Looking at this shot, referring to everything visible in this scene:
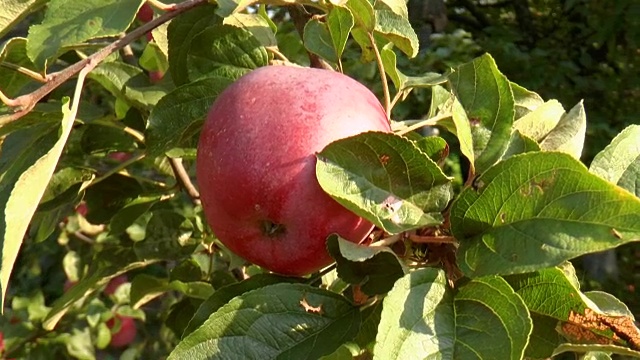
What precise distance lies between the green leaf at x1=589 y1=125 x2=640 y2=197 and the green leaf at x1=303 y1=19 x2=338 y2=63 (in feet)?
0.79

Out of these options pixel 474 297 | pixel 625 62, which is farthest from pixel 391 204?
pixel 625 62

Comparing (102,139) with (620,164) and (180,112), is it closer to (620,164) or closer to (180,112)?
(180,112)

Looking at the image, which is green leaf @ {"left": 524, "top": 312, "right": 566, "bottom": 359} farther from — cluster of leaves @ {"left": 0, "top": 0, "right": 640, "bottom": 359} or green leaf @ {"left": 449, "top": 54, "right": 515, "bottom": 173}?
green leaf @ {"left": 449, "top": 54, "right": 515, "bottom": 173}

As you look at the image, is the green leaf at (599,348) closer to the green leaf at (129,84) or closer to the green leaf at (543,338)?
the green leaf at (543,338)

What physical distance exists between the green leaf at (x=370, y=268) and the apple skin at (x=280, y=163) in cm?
2

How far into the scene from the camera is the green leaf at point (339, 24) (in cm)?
69

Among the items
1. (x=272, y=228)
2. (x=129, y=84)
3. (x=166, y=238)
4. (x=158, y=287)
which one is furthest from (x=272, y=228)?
(x=158, y=287)

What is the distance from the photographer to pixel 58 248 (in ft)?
7.41

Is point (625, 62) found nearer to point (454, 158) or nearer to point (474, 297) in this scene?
point (454, 158)

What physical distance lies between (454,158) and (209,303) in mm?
1760

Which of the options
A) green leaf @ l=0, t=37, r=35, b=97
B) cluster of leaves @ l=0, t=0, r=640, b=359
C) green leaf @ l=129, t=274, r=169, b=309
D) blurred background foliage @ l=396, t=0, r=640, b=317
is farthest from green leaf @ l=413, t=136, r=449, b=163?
blurred background foliage @ l=396, t=0, r=640, b=317

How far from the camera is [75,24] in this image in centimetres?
65

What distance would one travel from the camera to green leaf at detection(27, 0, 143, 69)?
2.08 ft

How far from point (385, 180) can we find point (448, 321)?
0.11 metres
